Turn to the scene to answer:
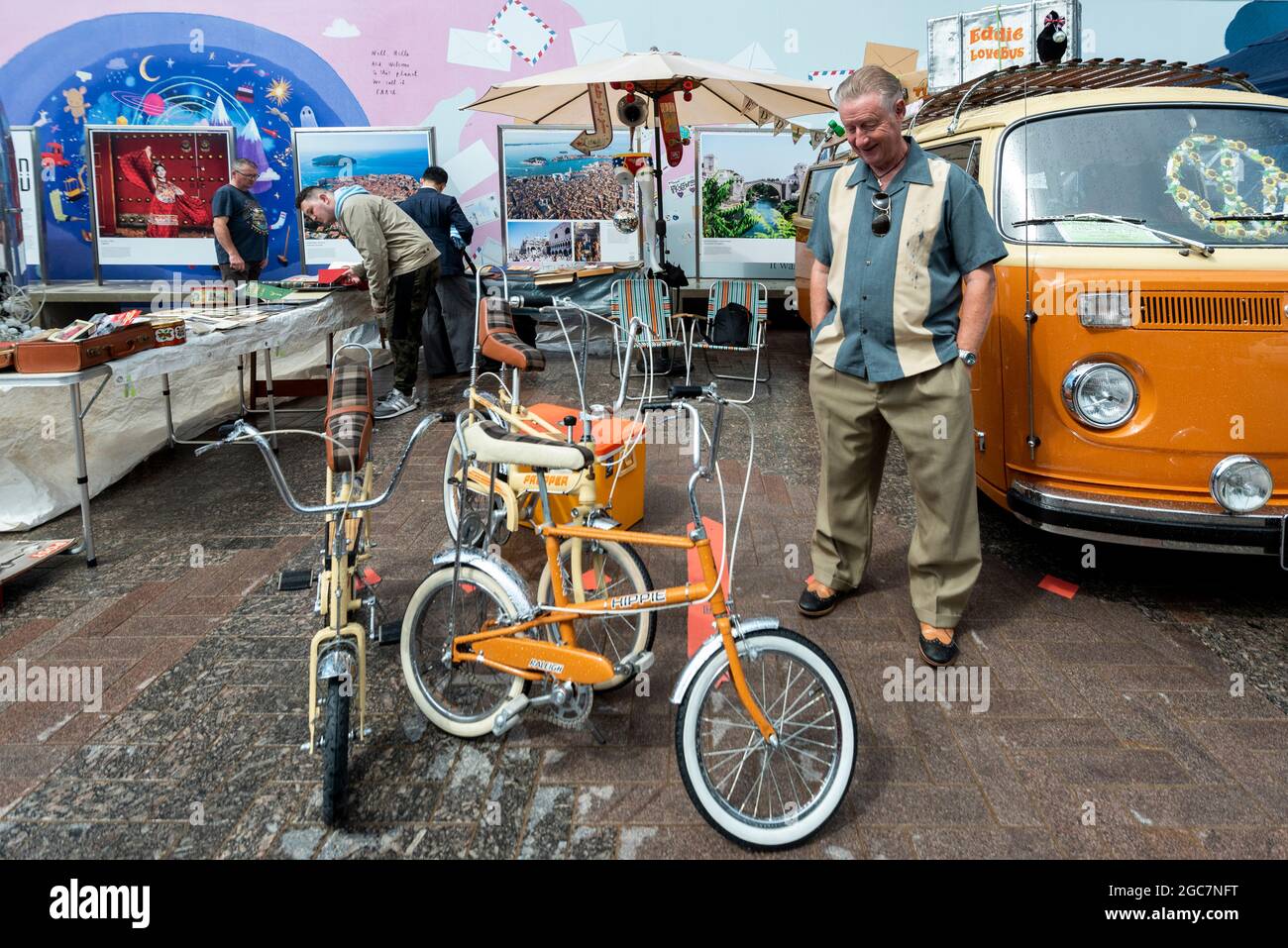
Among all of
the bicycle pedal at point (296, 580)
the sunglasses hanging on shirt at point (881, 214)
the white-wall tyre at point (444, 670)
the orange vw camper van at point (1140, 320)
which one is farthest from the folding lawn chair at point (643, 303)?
the white-wall tyre at point (444, 670)

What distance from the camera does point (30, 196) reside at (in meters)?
11.5

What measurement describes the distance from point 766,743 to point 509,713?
81 cm

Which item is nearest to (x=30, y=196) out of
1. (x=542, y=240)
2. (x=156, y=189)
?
(x=156, y=189)

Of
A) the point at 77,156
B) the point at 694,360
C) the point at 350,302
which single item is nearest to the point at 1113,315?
the point at 350,302

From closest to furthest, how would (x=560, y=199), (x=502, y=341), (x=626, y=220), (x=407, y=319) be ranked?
1. (x=502, y=341)
2. (x=407, y=319)
3. (x=626, y=220)
4. (x=560, y=199)

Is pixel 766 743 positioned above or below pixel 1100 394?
below

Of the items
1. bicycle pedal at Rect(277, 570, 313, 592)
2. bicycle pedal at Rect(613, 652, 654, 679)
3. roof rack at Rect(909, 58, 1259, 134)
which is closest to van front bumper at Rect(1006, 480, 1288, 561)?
bicycle pedal at Rect(613, 652, 654, 679)

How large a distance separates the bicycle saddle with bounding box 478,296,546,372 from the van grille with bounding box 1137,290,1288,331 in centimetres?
261

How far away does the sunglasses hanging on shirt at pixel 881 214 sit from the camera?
11.1ft

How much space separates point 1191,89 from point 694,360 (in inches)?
246

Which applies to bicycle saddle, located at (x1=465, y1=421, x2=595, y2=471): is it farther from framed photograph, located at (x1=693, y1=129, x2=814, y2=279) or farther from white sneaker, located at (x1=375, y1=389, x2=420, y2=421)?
framed photograph, located at (x1=693, y1=129, x2=814, y2=279)

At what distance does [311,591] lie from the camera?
4395mm

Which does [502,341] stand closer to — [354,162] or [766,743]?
[766,743]

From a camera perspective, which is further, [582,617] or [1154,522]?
[1154,522]
